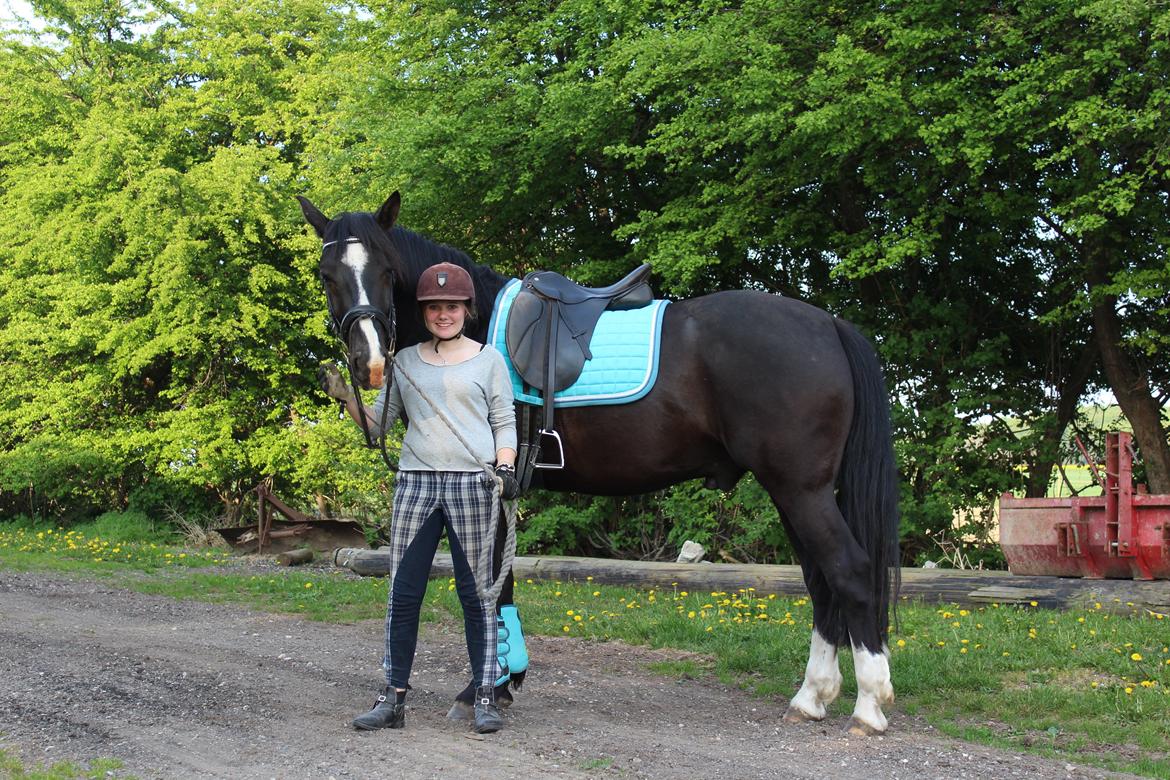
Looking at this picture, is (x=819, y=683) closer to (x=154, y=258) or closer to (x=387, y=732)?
(x=387, y=732)

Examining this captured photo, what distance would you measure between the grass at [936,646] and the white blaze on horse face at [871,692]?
0.42 meters

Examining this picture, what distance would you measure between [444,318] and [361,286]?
40 cm

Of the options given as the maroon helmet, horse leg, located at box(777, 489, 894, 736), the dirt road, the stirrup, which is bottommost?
the dirt road

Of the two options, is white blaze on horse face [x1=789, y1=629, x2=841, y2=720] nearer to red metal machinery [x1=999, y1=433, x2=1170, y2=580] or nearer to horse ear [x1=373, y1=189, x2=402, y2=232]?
horse ear [x1=373, y1=189, x2=402, y2=232]

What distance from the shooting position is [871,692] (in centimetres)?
496

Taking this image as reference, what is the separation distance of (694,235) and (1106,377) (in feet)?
15.1

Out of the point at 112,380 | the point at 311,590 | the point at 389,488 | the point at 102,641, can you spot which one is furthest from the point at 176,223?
the point at 102,641

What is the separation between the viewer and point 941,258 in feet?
38.5

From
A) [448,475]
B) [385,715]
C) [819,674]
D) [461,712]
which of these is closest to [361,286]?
[448,475]

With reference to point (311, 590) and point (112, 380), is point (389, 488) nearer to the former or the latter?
point (311, 590)

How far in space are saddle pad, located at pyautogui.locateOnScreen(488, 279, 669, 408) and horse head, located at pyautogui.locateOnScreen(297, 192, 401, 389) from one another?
2.05ft

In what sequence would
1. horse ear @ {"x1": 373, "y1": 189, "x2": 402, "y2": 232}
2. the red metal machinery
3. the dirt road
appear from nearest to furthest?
the dirt road, horse ear @ {"x1": 373, "y1": 189, "x2": 402, "y2": 232}, the red metal machinery

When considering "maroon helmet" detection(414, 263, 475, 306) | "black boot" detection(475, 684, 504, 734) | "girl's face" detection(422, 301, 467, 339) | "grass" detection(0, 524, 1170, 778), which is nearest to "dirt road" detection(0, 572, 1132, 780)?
"black boot" detection(475, 684, 504, 734)

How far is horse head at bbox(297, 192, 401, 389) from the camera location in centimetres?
471
